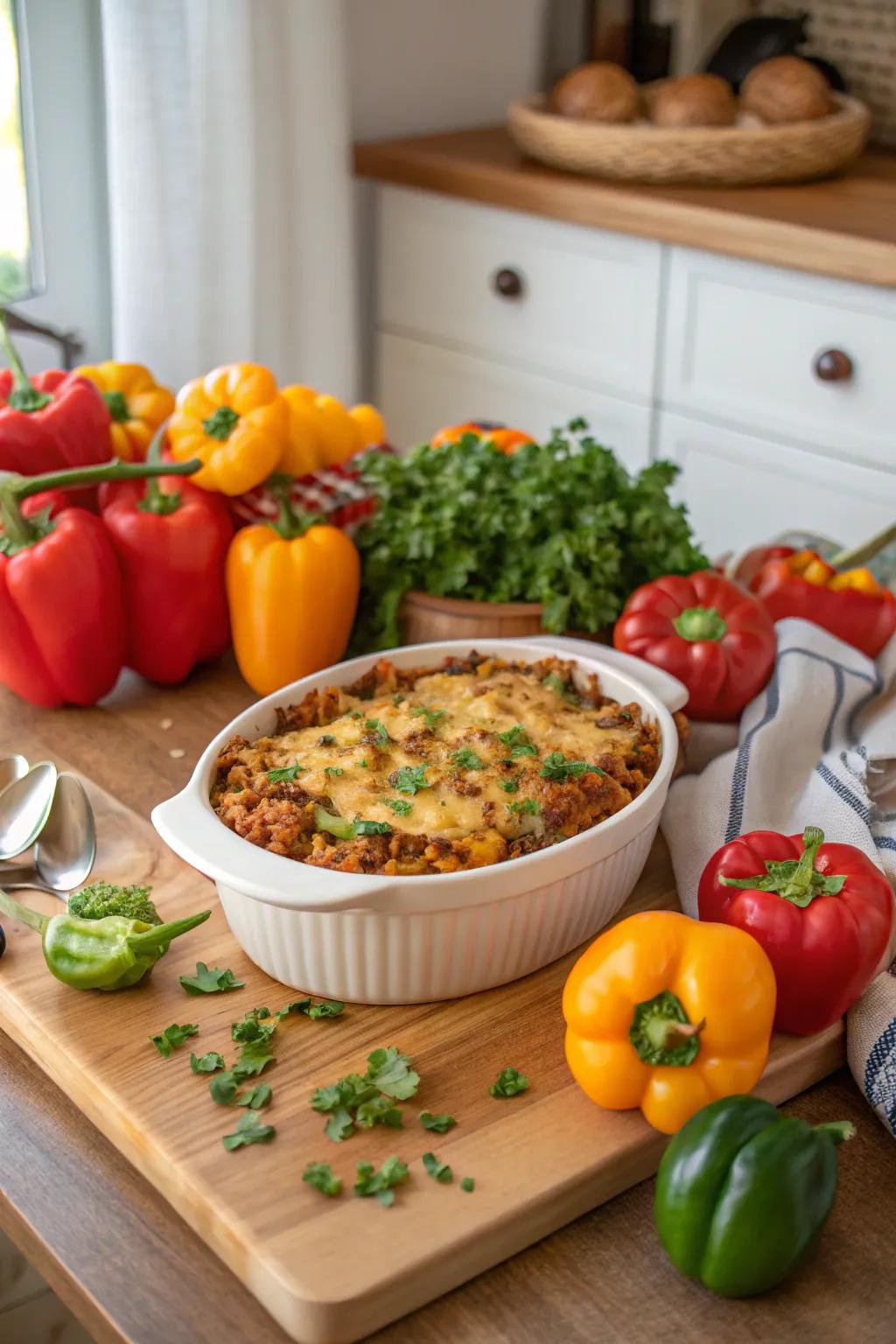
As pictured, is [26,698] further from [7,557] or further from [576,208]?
[576,208]

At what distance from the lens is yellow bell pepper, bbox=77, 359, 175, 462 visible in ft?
5.33

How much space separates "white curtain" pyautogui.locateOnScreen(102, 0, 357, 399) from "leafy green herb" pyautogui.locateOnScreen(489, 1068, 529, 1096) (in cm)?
195

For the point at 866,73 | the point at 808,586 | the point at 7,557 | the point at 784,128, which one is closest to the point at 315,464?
the point at 7,557

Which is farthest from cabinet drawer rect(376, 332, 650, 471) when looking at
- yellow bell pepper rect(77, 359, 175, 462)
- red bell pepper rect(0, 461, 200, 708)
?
red bell pepper rect(0, 461, 200, 708)

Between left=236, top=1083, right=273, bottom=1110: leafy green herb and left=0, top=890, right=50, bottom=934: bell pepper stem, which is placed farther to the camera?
left=0, top=890, right=50, bottom=934: bell pepper stem

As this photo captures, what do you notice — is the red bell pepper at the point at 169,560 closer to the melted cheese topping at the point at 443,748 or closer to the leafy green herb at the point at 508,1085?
the melted cheese topping at the point at 443,748

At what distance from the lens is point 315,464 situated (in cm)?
158

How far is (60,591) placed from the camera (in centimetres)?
145

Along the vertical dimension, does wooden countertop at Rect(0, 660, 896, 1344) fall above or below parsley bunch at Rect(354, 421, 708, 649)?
below

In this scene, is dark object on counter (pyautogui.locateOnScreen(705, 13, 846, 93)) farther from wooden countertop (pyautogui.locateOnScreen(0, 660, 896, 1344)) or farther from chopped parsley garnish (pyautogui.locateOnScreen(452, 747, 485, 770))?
wooden countertop (pyautogui.locateOnScreen(0, 660, 896, 1344))

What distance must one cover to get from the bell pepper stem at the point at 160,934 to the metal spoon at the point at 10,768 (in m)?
0.31

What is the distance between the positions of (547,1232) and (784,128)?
208 cm

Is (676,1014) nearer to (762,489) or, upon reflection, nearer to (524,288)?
(762,489)

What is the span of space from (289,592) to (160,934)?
0.49 meters
